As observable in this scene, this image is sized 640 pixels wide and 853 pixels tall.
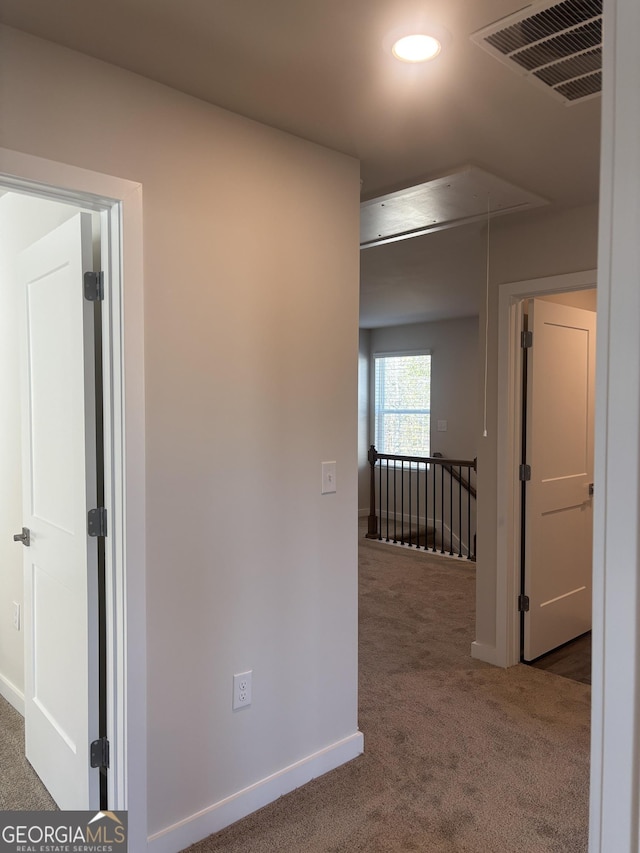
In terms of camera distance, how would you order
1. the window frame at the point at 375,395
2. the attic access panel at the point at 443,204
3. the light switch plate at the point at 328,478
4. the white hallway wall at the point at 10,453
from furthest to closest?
1. the window frame at the point at 375,395
2. the white hallway wall at the point at 10,453
3. the attic access panel at the point at 443,204
4. the light switch plate at the point at 328,478

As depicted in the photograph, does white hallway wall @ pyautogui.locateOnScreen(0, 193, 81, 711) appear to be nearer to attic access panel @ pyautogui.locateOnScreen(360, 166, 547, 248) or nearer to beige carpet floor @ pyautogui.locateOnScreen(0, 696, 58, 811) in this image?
beige carpet floor @ pyautogui.locateOnScreen(0, 696, 58, 811)

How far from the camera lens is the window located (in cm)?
782

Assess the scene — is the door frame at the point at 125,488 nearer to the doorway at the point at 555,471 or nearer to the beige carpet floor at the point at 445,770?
the beige carpet floor at the point at 445,770

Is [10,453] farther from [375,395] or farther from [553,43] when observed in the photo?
[375,395]

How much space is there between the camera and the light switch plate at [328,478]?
2.44 meters

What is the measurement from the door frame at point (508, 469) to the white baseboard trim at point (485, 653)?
0.05 feet

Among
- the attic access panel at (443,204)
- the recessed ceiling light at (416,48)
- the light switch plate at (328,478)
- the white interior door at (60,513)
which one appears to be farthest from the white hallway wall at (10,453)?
the recessed ceiling light at (416,48)

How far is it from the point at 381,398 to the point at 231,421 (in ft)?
20.6

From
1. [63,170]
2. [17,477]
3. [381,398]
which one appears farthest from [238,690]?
[381,398]

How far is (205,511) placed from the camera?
207 cm

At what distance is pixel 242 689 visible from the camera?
218 cm

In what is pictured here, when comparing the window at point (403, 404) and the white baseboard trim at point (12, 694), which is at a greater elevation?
the window at point (403, 404)

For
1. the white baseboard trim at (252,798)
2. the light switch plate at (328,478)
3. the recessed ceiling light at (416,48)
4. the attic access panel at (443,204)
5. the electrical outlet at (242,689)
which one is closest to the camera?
the recessed ceiling light at (416,48)

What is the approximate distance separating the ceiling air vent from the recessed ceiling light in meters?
0.11
